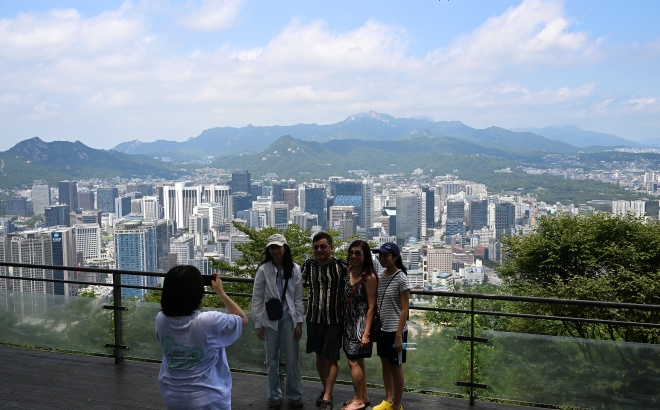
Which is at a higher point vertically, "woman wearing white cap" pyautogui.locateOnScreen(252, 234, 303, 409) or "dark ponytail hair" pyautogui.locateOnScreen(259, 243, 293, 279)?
"dark ponytail hair" pyautogui.locateOnScreen(259, 243, 293, 279)

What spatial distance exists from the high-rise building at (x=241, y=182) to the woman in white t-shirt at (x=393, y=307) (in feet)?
458

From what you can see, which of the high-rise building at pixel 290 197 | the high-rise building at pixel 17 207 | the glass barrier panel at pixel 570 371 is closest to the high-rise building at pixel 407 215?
the high-rise building at pixel 290 197

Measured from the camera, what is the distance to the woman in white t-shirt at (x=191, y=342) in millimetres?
2418

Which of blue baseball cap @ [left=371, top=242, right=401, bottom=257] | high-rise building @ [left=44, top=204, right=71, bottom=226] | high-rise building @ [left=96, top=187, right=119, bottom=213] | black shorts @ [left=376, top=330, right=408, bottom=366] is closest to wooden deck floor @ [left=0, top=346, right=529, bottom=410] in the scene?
black shorts @ [left=376, top=330, right=408, bottom=366]

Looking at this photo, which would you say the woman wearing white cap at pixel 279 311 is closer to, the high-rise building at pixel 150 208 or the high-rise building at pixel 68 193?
the high-rise building at pixel 150 208

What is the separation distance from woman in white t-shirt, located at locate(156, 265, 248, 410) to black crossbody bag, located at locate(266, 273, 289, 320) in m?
1.55

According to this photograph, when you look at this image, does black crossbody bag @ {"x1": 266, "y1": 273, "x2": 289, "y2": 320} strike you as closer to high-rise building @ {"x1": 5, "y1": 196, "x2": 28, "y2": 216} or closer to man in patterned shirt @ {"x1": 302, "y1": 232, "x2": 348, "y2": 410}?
man in patterned shirt @ {"x1": 302, "y1": 232, "x2": 348, "y2": 410}

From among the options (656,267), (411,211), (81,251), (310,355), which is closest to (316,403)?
(310,355)

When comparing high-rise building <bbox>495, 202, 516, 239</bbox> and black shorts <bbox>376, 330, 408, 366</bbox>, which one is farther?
high-rise building <bbox>495, 202, 516, 239</bbox>

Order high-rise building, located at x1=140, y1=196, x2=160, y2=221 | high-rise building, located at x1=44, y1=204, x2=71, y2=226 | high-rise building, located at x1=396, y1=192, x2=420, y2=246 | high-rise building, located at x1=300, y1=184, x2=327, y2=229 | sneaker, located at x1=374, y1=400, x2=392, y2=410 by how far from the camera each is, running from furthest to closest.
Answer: high-rise building, located at x1=140, y1=196, x2=160, y2=221, high-rise building, located at x1=300, y1=184, x2=327, y2=229, high-rise building, located at x1=396, y1=192, x2=420, y2=246, high-rise building, located at x1=44, y1=204, x2=71, y2=226, sneaker, located at x1=374, y1=400, x2=392, y2=410

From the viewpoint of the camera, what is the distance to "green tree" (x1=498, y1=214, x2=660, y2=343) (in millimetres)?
18688

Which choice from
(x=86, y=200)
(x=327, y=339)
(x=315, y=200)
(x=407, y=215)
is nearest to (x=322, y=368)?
(x=327, y=339)

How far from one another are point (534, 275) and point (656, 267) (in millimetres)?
4102

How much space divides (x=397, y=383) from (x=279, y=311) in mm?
854
